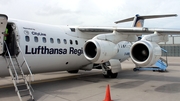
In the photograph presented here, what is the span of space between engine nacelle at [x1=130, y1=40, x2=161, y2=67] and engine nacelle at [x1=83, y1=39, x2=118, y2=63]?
988 millimetres

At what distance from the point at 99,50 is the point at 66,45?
191 centimetres

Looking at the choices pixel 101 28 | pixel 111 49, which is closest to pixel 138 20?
pixel 101 28

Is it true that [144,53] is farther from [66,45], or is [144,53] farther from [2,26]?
[2,26]

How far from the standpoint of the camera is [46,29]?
845 centimetres

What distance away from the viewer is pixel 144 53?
8.03 m

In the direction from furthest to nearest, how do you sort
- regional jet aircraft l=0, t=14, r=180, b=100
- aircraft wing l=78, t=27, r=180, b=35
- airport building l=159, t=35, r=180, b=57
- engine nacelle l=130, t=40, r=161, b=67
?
airport building l=159, t=35, r=180, b=57 → aircraft wing l=78, t=27, r=180, b=35 → engine nacelle l=130, t=40, r=161, b=67 → regional jet aircraft l=0, t=14, r=180, b=100

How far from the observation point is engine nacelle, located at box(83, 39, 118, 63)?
795 cm

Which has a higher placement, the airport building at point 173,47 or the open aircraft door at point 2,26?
the open aircraft door at point 2,26

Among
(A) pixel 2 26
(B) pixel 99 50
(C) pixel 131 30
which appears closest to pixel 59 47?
(B) pixel 99 50

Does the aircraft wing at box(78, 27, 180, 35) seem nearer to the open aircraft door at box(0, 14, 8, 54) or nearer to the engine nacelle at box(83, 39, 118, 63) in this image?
the engine nacelle at box(83, 39, 118, 63)

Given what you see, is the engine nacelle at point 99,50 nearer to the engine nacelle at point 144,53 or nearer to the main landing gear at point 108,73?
the engine nacelle at point 144,53

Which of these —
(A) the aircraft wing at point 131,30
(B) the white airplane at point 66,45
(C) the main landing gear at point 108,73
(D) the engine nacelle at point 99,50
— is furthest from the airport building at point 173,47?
(D) the engine nacelle at point 99,50

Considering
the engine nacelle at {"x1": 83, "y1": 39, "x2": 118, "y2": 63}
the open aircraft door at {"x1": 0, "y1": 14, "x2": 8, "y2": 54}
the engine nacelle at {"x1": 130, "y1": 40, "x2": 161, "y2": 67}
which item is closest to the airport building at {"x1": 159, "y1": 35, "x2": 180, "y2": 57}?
the engine nacelle at {"x1": 130, "y1": 40, "x2": 161, "y2": 67}

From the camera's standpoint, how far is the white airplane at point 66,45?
7139mm
